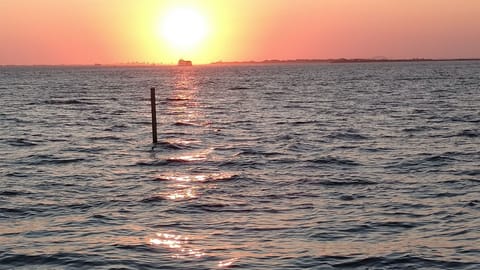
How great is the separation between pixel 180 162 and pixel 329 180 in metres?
7.42

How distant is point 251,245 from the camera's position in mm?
14070

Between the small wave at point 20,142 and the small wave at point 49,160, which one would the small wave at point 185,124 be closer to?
the small wave at point 20,142

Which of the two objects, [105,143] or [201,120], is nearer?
[105,143]

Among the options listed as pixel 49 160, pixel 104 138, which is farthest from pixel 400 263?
pixel 104 138

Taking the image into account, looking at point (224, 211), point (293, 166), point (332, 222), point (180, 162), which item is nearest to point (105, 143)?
point (180, 162)

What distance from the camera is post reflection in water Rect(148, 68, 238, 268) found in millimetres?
13930

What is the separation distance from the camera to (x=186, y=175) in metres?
23.4

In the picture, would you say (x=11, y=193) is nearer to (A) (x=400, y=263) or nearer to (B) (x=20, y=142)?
(A) (x=400, y=263)

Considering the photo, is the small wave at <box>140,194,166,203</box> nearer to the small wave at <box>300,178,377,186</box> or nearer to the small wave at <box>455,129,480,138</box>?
the small wave at <box>300,178,377,186</box>

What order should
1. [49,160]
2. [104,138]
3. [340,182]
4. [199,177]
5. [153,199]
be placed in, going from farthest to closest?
[104,138] < [49,160] < [199,177] < [340,182] < [153,199]

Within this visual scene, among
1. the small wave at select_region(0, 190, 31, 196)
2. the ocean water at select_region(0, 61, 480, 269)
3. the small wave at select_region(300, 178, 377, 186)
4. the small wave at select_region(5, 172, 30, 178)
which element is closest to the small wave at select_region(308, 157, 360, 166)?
the ocean water at select_region(0, 61, 480, 269)

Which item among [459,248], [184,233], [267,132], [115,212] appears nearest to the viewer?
[459,248]

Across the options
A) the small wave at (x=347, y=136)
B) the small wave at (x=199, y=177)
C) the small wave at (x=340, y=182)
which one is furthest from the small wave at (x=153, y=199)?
the small wave at (x=347, y=136)

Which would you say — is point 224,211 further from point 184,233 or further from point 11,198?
point 11,198
